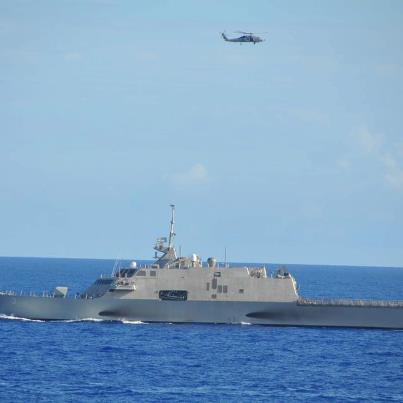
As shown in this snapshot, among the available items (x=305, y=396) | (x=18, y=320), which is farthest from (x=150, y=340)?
(x=305, y=396)

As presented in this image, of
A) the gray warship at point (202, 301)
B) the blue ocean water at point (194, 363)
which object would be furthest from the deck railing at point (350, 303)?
the blue ocean water at point (194, 363)

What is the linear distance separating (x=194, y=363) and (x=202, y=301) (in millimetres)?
11269

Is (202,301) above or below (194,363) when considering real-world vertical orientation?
above

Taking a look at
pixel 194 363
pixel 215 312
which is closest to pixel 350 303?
pixel 215 312

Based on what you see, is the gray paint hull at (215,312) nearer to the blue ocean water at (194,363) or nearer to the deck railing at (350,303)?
the deck railing at (350,303)

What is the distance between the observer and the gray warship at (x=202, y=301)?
58.2 meters

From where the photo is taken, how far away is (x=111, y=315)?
2333 inches

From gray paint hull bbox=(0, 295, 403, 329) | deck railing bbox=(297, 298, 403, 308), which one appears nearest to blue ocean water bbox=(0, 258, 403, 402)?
gray paint hull bbox=(0, 295, 403, 329)

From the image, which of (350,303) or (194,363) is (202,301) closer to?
(350,303)

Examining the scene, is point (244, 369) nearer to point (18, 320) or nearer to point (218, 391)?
point (218, 391)

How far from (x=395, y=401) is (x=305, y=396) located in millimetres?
3492

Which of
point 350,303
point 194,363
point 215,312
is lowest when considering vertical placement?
point 194,363

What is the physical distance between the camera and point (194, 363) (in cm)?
4703

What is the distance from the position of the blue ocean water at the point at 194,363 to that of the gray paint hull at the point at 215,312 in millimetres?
607
